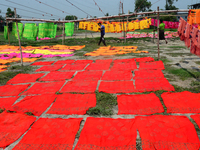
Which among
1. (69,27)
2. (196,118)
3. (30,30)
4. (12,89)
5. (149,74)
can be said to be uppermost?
(69,27)

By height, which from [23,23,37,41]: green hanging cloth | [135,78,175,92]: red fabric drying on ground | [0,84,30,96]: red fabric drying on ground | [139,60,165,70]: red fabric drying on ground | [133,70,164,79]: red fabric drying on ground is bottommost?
[0,84,30,96]: red fabric drying on ground

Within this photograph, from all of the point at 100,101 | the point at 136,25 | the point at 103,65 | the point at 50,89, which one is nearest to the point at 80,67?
the point at 103,65

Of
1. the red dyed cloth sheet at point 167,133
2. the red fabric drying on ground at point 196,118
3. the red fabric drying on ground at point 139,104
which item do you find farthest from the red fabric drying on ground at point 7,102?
the red fabric drying on ground at point 196,118

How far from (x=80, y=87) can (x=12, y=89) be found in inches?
72.3

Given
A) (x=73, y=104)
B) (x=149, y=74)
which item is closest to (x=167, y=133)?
(x=73, y=104)

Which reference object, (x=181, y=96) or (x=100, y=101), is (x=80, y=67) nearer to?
(x=100, y=101)

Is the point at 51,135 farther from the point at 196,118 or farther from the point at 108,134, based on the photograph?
the point at 196,118

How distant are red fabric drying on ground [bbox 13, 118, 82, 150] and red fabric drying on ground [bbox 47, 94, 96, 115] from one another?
29 cm

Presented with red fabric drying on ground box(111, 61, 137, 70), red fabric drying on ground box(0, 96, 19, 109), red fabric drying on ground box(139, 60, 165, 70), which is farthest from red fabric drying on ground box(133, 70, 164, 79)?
red fabric drying on ground box(0, 96, 19, 109)

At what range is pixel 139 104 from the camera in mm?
3076

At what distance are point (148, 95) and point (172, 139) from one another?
54.5 inches

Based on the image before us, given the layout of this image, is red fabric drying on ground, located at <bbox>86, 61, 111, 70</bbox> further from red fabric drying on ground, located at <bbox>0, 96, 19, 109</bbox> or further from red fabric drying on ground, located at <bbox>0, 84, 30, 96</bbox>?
red fabric drying on ground, located at <bbox>0, 96, 19, 109</bbox>

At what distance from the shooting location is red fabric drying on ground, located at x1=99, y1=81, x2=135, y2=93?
3769mm

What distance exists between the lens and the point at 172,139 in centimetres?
210
